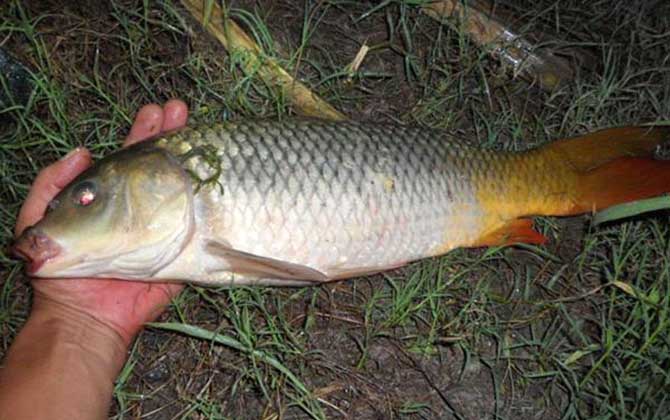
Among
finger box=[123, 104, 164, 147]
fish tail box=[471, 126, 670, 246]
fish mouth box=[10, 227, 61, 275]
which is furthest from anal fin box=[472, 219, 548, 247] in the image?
fish mouth box=[10, 227, 61, 275]

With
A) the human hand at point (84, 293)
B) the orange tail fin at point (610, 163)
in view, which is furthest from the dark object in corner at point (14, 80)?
the orange tail fin at point (610, 163)

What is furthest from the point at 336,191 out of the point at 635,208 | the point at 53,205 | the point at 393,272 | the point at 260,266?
the point at 635,208

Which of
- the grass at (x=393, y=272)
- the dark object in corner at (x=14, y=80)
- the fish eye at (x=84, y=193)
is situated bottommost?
the grass at (x=393, y=272)

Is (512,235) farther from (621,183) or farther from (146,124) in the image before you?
(146,124)

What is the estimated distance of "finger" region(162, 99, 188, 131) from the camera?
282 cm

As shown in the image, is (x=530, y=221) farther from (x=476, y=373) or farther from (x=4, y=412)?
(x=4, y=412)

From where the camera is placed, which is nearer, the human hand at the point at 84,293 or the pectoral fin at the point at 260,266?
the pectoral fin at the point at 260,266

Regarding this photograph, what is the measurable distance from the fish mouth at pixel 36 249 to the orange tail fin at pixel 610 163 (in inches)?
77.0

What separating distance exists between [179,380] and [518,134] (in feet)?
6.23

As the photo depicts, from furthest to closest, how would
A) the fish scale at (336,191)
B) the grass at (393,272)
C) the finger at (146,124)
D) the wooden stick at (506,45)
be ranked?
the wooden stick at (506,45) → the finger at (146,124) → the grass at (393,272) → the fish scale at (336,191)

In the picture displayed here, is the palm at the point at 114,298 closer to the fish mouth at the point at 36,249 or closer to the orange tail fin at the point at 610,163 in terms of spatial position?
the fish mouth at the point at 36,249

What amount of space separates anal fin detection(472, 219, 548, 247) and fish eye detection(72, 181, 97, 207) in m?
1.49

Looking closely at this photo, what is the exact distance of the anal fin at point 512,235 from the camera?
2.68m

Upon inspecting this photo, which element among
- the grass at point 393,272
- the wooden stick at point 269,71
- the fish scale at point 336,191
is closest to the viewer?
the fish scale at point 336,191
